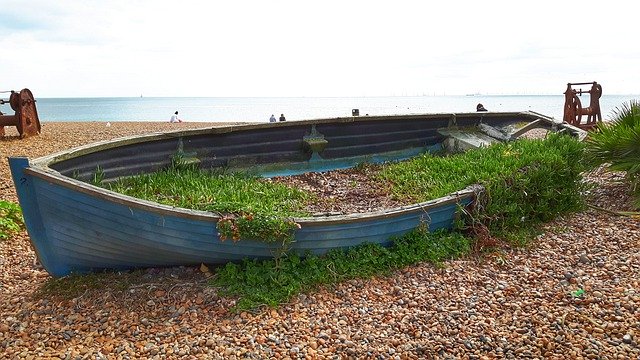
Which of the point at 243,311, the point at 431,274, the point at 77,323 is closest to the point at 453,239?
the point at 431,274

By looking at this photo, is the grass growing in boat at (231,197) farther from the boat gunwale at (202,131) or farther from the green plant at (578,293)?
the green plant at (578,293)

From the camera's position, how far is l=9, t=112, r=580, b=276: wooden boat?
3811 mm

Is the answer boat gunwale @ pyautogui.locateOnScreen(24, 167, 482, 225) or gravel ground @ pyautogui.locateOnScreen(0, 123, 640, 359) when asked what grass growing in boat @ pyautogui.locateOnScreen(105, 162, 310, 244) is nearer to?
boat gunwale @ pyautogui.locateOnScreen(24, 167, 482, 225)

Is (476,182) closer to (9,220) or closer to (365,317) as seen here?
(365,317)

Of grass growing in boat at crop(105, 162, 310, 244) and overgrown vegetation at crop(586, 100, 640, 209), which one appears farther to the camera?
overgrown vegetation at crop(586, 100, 640, 209)

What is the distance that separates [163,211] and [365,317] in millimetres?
1867

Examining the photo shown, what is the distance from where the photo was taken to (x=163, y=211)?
381 cm

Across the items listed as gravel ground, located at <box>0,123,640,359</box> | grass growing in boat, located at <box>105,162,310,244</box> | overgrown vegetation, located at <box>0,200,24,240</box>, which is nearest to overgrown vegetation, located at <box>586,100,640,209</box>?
gravel ground, located at <box>0,123,640,359</box>

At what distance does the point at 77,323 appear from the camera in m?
3.77

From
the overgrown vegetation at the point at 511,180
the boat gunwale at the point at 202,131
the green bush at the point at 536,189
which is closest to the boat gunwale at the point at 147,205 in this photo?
the boat gunwale at the point at 202,131

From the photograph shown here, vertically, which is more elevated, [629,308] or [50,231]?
[50,231]

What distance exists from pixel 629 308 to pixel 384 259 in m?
2.10

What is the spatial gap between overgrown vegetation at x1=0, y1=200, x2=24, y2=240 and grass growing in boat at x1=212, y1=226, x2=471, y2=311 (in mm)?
3415

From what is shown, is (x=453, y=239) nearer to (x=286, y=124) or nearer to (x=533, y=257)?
(x=533, y=257)
